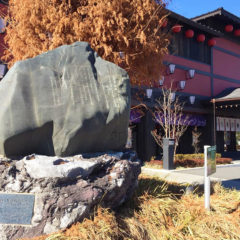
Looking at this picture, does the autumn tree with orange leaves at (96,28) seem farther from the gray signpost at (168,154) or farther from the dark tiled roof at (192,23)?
the dark tiled roof at (192,23)

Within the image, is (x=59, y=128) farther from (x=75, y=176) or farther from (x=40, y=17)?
(x=40, y=17)

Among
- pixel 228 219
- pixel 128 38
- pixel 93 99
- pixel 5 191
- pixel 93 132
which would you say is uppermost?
pixel 128 38

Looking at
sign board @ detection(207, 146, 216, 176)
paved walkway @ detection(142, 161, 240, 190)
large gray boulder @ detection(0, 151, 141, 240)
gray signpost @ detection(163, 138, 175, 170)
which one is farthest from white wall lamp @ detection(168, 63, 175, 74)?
large gray boulder @ detection(0, 151, 141, 240)

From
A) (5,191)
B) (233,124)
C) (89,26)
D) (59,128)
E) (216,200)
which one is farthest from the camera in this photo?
(233,124)

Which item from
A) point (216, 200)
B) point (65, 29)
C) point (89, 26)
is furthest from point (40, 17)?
point (216, 200)

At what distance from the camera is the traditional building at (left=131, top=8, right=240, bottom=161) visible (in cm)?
1483

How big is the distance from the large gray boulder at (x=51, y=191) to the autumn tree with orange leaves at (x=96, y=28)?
4108 mm

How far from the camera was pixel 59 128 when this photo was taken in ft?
12.2

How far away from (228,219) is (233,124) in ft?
57.8

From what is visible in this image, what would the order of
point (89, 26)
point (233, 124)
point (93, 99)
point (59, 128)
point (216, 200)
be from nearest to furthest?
point (59, 128) → point (93, 99) → point (216, 200) → point (89, 26) → point (233, 124)

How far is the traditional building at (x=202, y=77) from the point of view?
14.8 meters

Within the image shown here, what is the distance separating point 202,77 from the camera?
18016mm

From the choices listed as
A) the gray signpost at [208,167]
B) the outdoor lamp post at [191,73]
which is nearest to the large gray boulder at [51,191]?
the gray signpost at [208,167]

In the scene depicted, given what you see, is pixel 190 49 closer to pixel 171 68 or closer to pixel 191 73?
pixel 191 73
